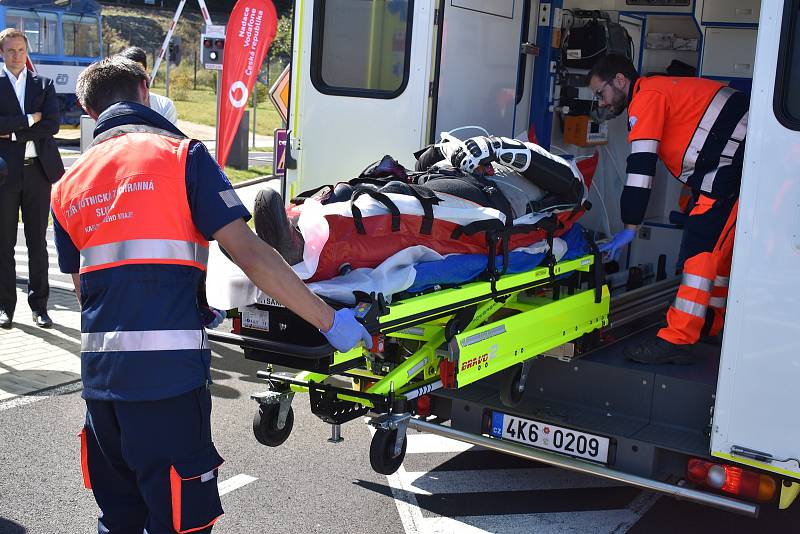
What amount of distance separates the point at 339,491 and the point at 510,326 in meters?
1.24

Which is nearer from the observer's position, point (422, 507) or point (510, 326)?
point (510, 326)

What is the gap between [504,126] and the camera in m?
5.82

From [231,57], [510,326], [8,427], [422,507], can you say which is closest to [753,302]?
[510,326]

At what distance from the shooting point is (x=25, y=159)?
22.0 ft

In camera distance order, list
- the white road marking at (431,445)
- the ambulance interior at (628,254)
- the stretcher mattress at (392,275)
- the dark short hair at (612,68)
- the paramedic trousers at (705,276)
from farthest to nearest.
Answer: the white road marking at (431,445) → the dark short hair at (612,68) → the paramedic trousers at (705,276) → the ambulance interior at (628,254) → the stretcher mattress at (392,275)

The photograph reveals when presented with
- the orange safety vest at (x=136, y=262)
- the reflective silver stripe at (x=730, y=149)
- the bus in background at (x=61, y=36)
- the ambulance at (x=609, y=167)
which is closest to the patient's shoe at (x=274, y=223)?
the orange safety vest at (x=136, y=262)

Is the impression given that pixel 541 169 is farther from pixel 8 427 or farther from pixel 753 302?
pixel 8 427

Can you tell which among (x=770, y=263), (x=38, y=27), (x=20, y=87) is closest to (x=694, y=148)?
(x=770, y=263)

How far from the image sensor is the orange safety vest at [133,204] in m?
2.60

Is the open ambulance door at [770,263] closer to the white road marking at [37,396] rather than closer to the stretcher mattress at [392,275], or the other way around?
the stretcher mattress at [392,275]

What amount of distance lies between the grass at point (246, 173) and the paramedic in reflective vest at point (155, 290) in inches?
532

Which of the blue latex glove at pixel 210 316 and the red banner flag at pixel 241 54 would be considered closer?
the blue latex glove at pixel 210 316

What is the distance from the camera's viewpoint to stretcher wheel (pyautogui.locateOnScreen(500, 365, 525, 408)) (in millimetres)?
4195

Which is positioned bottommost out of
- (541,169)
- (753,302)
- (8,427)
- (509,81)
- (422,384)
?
(8,427)
